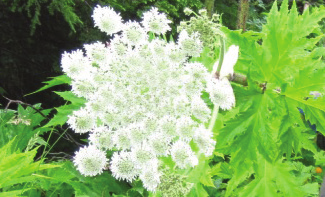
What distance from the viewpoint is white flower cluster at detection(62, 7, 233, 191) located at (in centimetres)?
108

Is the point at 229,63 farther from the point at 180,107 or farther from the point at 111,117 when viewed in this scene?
the point at 111,117

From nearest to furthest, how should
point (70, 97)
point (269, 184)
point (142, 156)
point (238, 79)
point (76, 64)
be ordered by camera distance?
1. point (142, 156)
2. point (76, 64)
3. point (238, 79)
4. point (269, 184)
5. point (70, 97)

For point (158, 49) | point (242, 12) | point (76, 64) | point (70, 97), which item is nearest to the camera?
point (158, 49)

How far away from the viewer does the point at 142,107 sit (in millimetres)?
1115

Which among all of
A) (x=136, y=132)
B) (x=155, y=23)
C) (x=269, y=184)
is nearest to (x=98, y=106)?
(x=136, y=132)

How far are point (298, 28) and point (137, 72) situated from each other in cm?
77

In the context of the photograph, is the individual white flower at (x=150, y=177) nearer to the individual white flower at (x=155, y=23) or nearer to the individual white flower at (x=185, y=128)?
the individual white flower at (x=185, y=128)

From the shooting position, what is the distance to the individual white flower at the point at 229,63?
129 cm

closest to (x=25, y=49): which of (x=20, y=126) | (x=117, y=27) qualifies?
(x=20, y=126)

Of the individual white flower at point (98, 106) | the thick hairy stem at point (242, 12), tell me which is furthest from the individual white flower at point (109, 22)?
the thick hairy stem at point (242, 12)

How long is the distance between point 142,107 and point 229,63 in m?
0.42

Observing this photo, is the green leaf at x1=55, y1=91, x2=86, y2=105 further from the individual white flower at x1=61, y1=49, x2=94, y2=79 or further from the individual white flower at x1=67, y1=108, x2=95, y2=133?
the individual white flower at x1=67, y1=108, x2=95, y2=133

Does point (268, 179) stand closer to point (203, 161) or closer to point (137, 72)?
point (203, 161)

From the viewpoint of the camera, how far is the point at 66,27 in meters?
3.95
